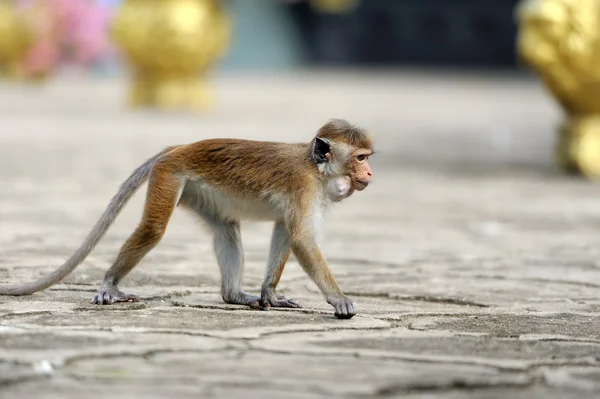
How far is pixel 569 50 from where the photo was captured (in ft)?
21.0

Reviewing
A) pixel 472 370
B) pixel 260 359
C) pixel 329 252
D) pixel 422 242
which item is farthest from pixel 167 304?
pixel 422 242

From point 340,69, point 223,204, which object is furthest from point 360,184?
point 340,69

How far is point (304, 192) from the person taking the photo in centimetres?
306

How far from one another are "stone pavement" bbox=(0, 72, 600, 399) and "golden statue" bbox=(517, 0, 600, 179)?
446mm

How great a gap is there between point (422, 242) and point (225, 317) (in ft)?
5.92

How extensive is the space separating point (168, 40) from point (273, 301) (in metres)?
8.66

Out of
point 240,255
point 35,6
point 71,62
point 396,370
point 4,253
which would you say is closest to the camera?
point 396,370

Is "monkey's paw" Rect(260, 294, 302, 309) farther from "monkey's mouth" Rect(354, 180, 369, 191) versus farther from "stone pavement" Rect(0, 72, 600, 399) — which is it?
"monkey's mouth" Rect(354, 180, 369, 191)

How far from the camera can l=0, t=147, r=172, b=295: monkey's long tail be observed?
3.20 meters

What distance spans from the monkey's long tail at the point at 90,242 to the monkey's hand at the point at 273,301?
44cm

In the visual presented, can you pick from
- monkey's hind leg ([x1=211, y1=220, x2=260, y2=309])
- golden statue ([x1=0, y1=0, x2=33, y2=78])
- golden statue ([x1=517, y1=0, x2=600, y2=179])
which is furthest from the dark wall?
monkey's hind leg ([x1=211, y1=220, x2=260, y2=309])

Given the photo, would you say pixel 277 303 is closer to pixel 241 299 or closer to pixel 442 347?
pixel 241 299

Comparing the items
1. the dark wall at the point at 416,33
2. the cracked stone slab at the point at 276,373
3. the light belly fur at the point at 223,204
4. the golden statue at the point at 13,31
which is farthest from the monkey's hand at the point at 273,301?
the dark wall at the point at 416,33

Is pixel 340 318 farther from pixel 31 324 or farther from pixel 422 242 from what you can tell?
pixel 422 242
